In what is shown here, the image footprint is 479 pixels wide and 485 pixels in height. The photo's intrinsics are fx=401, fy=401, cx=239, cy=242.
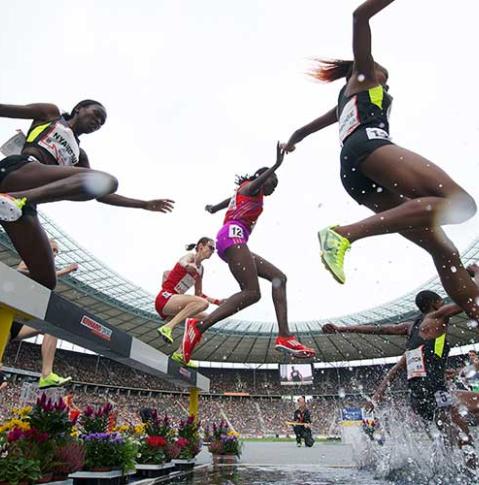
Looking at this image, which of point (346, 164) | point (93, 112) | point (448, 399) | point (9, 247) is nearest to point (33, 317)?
point (93, 112)

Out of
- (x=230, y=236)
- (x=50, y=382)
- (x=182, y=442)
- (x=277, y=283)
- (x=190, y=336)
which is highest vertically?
(x=230, y=236)

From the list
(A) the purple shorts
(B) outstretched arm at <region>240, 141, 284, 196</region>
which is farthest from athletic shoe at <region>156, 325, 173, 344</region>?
(B) outstretched arm at <region>240, 141, 284, 196</region>

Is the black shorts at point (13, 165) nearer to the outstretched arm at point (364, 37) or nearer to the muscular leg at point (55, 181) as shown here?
the muscular leg at point (55, 181)

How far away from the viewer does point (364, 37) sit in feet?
8.82

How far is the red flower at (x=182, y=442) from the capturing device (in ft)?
22.9

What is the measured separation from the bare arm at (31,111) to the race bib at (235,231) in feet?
6.69

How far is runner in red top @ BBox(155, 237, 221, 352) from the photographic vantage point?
19.1 ft

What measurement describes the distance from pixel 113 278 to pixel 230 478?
2895cm

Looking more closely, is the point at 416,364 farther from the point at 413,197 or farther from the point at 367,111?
the point at 367,111

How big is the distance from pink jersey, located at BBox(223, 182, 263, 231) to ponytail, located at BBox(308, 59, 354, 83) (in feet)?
5.43

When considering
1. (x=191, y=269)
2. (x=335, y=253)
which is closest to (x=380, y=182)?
(x=335, y=253)

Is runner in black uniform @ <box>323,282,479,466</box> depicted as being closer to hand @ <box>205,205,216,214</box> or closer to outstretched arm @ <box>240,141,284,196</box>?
outstretched arm @ <box>240,141,284,196</box>

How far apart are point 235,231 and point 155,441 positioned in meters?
3.66

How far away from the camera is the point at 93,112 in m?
3.89
